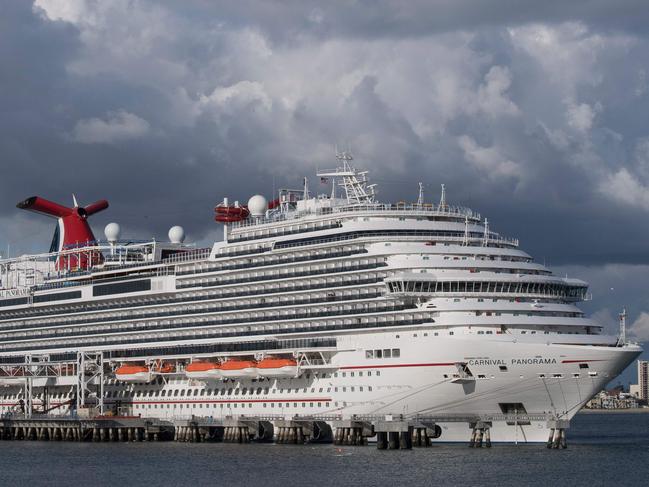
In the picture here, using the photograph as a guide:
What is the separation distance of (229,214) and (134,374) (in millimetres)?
14434

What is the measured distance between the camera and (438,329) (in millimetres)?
82500

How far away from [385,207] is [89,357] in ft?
105

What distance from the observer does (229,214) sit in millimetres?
101125

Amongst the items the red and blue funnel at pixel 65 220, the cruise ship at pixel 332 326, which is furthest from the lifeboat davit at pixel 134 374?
the red and blue funnel at pixel 65 220

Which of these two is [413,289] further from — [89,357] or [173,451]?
[89,357]

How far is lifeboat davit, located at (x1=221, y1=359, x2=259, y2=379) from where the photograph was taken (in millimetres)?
92000

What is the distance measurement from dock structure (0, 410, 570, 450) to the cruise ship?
108 centimetres

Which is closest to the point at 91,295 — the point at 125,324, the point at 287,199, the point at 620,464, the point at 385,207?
the point at 125,324

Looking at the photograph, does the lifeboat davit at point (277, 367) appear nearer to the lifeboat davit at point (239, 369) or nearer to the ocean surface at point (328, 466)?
the lifeboat davit at point (239, 369)

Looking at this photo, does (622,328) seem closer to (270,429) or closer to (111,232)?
(270,429)

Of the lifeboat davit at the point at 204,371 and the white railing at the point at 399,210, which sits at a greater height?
the white railing at the point at 399,210

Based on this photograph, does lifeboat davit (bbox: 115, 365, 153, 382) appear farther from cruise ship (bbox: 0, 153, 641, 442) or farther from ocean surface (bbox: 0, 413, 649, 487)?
ocean surface (bbox: 0, 413, 649, 487)

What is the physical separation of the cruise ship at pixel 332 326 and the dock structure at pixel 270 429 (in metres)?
1.08

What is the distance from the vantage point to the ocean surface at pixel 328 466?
6956 cm
